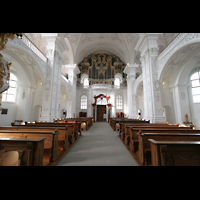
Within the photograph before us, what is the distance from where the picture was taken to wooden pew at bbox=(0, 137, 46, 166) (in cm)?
197

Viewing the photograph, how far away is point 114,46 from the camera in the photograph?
19812 millimetres

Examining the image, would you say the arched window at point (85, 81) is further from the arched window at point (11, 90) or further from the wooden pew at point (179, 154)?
the wooden pew at point (179, 154)

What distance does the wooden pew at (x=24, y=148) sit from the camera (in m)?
1.97

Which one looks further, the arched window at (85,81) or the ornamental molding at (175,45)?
the arched window at (85,81)

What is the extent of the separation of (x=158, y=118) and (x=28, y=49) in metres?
9.89

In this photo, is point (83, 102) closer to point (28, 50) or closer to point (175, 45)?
point (28, 50)

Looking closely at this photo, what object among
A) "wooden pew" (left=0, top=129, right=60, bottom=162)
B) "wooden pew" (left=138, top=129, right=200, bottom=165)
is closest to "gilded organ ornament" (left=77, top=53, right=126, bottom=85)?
"wooden pew" (left=0, top=129, right=60, bottom=162)

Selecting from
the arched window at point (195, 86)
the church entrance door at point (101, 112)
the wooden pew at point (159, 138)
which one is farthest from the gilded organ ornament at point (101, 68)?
the wooden pew at point (159, 138)

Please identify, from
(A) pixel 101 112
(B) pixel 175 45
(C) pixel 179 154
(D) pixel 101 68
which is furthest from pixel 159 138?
(D) pixel 101 68

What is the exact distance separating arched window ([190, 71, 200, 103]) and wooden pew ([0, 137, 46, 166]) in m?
11.9

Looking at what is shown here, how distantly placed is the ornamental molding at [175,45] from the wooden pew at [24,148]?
801 centimetres

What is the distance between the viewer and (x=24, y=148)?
2016 millimetres
